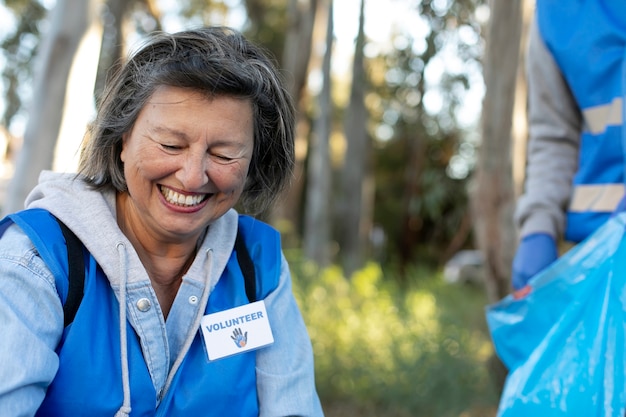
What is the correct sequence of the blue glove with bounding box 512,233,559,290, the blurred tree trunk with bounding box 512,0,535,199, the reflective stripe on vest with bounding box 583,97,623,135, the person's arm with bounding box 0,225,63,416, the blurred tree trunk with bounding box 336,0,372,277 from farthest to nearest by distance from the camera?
the blurred tree trunk with bounding box 336,0,372,277
the blurred tree trunk with bounding box 512,0,535,199
the blue glove with bounding box 512,233,559,290
the reflective stripe on vest with bounding box 583,97,623,135
the person's arm with bounding box 0,225,63,416

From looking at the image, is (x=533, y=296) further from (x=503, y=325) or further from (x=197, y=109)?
(x=197, y=109)

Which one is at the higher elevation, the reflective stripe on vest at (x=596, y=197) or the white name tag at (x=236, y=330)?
the reflective stripe on vest at (x=596, y=197)

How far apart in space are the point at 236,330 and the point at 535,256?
910mm

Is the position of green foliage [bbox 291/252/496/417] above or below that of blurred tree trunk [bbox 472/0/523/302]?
below

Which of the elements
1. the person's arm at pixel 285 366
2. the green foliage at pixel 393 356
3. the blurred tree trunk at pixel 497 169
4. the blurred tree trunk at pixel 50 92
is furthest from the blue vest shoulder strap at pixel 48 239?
the green foliage at pixel 393 356

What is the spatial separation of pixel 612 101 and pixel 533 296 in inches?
22.0

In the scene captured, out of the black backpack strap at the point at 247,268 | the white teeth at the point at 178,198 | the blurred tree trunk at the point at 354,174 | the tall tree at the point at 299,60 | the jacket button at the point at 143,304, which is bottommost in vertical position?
the blurred tree trunk at the point at 354,174

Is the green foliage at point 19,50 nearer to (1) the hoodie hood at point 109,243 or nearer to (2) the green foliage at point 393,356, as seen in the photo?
(2) the green foliage at point 393,356

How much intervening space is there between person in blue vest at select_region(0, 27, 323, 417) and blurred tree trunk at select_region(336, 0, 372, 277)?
7685 millimetres

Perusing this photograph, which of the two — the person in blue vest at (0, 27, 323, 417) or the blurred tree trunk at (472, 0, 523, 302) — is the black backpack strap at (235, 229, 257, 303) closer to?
the person in blue vest at (0, 27, 323, 417)

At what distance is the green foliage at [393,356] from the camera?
4.96 metres

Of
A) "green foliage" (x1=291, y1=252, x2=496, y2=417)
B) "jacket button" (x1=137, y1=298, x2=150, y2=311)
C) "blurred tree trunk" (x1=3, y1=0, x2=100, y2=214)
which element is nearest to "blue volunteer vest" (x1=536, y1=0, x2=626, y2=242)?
"jacket button" (x1=137, y1=298, x2=150, y2=311)

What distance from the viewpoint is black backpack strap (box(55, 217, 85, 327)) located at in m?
1.59

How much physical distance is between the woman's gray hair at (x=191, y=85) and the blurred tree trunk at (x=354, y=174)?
25.3 ft
